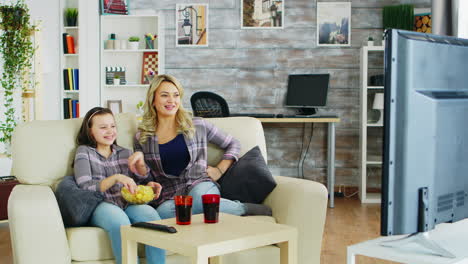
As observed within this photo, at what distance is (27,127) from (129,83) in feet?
11.2

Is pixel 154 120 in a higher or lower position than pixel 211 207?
higher

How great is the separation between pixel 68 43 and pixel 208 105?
5.62 feet

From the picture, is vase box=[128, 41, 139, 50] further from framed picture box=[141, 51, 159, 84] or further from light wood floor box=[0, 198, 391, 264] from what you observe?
light wood floor box=[0, 198, 391, 264]

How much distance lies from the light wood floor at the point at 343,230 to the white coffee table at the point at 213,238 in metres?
1.47

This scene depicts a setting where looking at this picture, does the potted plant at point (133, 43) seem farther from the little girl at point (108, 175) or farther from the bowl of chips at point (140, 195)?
the bowl of chips at point (140, 195)

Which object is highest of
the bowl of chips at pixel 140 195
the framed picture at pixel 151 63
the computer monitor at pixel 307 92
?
the framed picture at pixel 151 63

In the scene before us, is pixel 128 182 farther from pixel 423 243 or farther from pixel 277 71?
pixel 277 71

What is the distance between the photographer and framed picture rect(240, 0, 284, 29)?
616 cm

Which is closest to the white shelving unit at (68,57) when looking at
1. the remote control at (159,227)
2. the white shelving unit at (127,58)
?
the white shelving unit at (127,58)

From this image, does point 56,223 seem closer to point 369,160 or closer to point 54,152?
point 54,152

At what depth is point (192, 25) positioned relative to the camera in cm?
618

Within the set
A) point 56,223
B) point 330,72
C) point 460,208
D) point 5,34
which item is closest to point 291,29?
point 330,72

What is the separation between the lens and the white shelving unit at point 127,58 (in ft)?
20.4

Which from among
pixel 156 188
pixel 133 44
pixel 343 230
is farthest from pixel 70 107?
pixel 156 188
